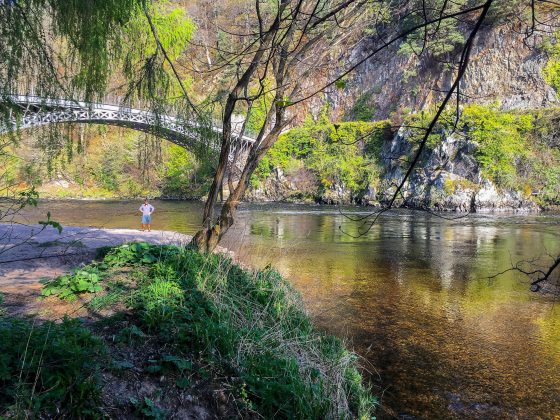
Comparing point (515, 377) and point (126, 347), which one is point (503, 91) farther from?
point (126, 347)

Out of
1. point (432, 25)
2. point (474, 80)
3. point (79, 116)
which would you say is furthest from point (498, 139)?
point (79, 116)

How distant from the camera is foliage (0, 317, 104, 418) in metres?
2.40

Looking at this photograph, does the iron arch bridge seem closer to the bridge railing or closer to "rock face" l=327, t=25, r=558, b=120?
the bridge railing

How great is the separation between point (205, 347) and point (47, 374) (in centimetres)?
123

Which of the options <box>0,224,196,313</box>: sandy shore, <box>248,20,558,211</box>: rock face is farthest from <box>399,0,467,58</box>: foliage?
<box>248,20,558,211</box>: rock face

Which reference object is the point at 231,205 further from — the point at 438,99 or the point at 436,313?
the point at 438,99

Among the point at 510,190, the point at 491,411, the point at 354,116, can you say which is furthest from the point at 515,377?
the point at 354,116

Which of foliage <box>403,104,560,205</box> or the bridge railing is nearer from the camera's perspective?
the bridge railing

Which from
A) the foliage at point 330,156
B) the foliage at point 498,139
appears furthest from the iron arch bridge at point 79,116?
the foliage at point 330,156

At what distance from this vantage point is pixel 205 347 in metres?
3.55

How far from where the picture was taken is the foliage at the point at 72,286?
4.41 m

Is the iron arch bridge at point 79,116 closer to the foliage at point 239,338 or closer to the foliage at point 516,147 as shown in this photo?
the foliage at point 239,338

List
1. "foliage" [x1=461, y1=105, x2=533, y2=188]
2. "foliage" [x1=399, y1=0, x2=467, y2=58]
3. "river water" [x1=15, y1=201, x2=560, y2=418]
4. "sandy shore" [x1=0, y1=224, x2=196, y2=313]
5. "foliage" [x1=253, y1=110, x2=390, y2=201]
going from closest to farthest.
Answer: "foliage" [x1=399, y1=0, x2=467, y2=58] → "sandy shore" [x1=0, y1=224, x2=196, y2=313] → "river water" [x1=15, y1=201, x2=560, y2=418] → "foliage" [x1=461, y1=105, x2=533, y2=188] → "foliage" [x1=253, y1=110, x2=390, y2=201]

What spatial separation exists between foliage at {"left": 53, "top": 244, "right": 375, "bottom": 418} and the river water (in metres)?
0.93
